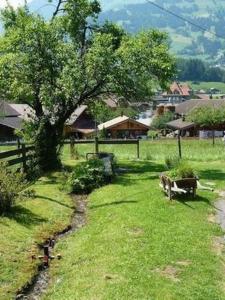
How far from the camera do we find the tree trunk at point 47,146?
33.1 metres

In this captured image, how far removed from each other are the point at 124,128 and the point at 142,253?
99144 mm

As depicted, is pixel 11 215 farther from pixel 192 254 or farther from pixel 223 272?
pixel 223 272

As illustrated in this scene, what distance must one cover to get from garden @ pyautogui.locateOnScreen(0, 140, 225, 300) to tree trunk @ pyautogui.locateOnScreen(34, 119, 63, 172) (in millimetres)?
6188

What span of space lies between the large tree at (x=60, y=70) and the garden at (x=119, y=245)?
7428 millimetres

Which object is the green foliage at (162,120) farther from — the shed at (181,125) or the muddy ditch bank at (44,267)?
Answer: the muddy ditch bank at (44,267)

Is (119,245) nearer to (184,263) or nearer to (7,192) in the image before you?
(184,263)

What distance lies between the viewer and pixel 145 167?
119ft

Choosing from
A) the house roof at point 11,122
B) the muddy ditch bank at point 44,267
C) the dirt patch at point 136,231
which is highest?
the house roof at point 11,122

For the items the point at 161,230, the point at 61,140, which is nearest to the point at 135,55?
the point at 61,140

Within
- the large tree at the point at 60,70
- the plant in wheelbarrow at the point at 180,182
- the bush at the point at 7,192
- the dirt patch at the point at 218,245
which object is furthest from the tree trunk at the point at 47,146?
the dirt patch at the point at 218,245

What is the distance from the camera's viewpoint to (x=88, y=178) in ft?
91.1

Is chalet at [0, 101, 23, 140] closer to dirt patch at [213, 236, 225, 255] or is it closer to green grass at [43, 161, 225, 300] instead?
green grass at [43, 161, 225, 300]

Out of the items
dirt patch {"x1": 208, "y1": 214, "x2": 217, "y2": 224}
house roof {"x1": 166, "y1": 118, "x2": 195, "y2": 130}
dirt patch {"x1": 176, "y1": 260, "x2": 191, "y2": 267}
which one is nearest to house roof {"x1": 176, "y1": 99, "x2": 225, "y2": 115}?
house roof {"x1": 166, "y1": 118, "x2": 195, "y2": 130}

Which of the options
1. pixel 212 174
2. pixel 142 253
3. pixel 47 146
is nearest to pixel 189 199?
pixel 142 253
